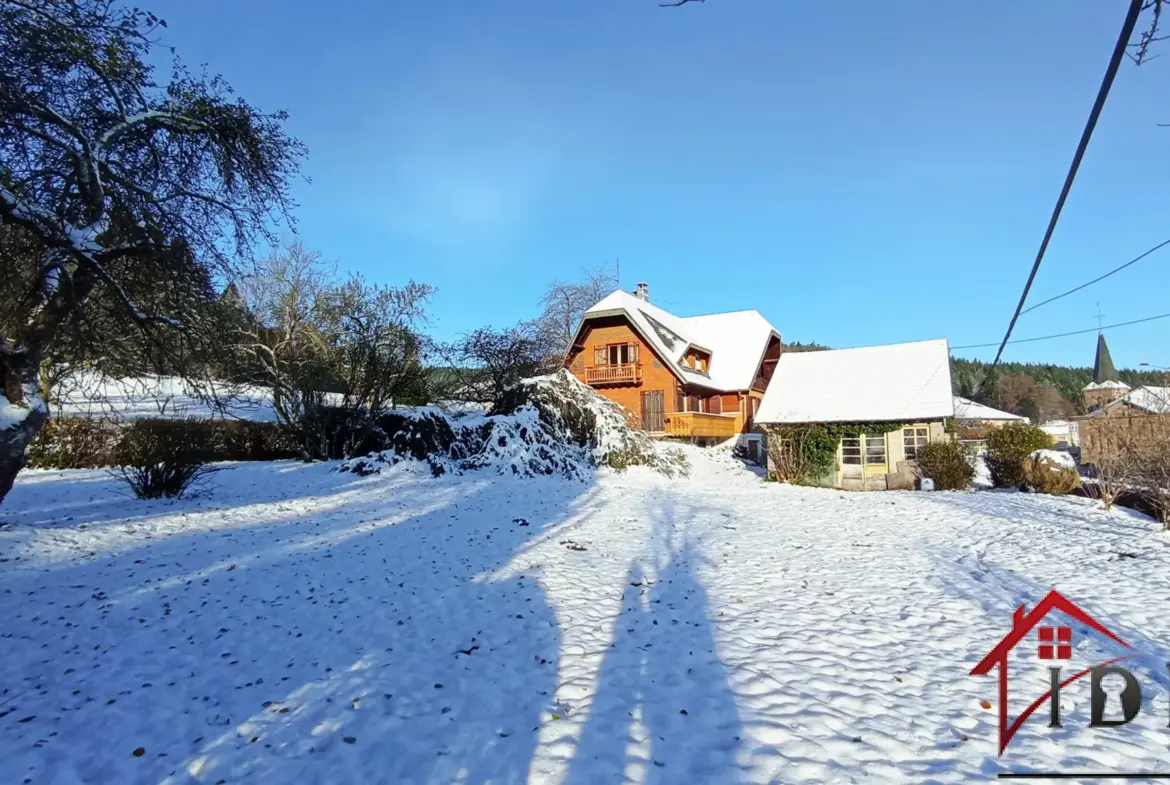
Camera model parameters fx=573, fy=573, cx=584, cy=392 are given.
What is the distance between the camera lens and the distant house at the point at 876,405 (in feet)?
62.4

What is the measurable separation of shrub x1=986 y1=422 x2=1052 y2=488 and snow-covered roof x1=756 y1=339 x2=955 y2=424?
145 centimetres

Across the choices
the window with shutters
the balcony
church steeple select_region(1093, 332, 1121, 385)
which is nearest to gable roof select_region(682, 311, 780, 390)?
the balcony

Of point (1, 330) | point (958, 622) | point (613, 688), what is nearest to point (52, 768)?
point (613, 688)

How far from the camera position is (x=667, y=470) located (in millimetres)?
18859

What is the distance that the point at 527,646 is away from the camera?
500 centimetres

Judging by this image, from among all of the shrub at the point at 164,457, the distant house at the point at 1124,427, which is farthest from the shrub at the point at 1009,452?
the shrub at the point at 164,457

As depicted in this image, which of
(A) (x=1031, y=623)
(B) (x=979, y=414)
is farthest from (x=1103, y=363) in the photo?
(A) (x=1031, y=623)

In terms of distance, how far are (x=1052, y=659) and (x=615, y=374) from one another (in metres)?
24.1

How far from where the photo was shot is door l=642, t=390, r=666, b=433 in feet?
89.9

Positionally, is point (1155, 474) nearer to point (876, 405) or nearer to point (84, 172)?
point (876, 405)

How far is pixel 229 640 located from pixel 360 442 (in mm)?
14029

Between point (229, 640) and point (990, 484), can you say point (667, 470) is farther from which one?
point (229, 640)

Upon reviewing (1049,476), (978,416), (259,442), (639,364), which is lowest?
(1049,476)

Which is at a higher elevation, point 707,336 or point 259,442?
point 707,336
